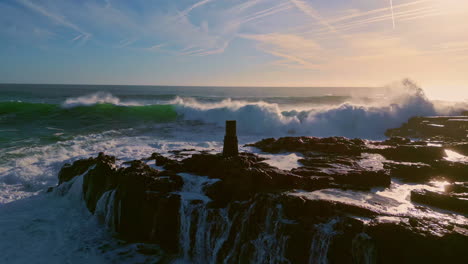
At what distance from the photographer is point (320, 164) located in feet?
21.3

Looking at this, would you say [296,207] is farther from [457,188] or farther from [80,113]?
[80,113]

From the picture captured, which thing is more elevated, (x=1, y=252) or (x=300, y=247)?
(x=300, y=247)

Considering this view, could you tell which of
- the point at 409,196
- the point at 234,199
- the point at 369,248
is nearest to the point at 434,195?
the point at 409,196

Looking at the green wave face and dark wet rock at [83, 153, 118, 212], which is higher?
the green wave face

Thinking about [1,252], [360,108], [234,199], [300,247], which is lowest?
[1,252]

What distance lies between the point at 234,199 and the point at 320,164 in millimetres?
2480

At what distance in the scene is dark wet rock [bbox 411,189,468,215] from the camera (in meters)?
4.14

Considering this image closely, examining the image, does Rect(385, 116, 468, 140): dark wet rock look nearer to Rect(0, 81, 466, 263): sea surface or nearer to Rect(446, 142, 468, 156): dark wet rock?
Rect(0, 81, 466, 263): sea surface

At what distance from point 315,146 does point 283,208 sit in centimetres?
422

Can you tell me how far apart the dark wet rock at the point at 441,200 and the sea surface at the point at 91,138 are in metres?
2.60

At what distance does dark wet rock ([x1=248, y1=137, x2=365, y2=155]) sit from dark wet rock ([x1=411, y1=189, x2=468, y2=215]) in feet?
10.0

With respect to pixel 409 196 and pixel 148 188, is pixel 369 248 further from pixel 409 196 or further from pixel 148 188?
pixel 148 188

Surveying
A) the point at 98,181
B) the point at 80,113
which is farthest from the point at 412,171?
the point at 80,113

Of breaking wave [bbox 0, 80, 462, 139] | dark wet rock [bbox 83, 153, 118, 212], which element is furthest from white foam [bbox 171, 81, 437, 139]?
dark wet rock [bbox 83, 153, 118, 212]
